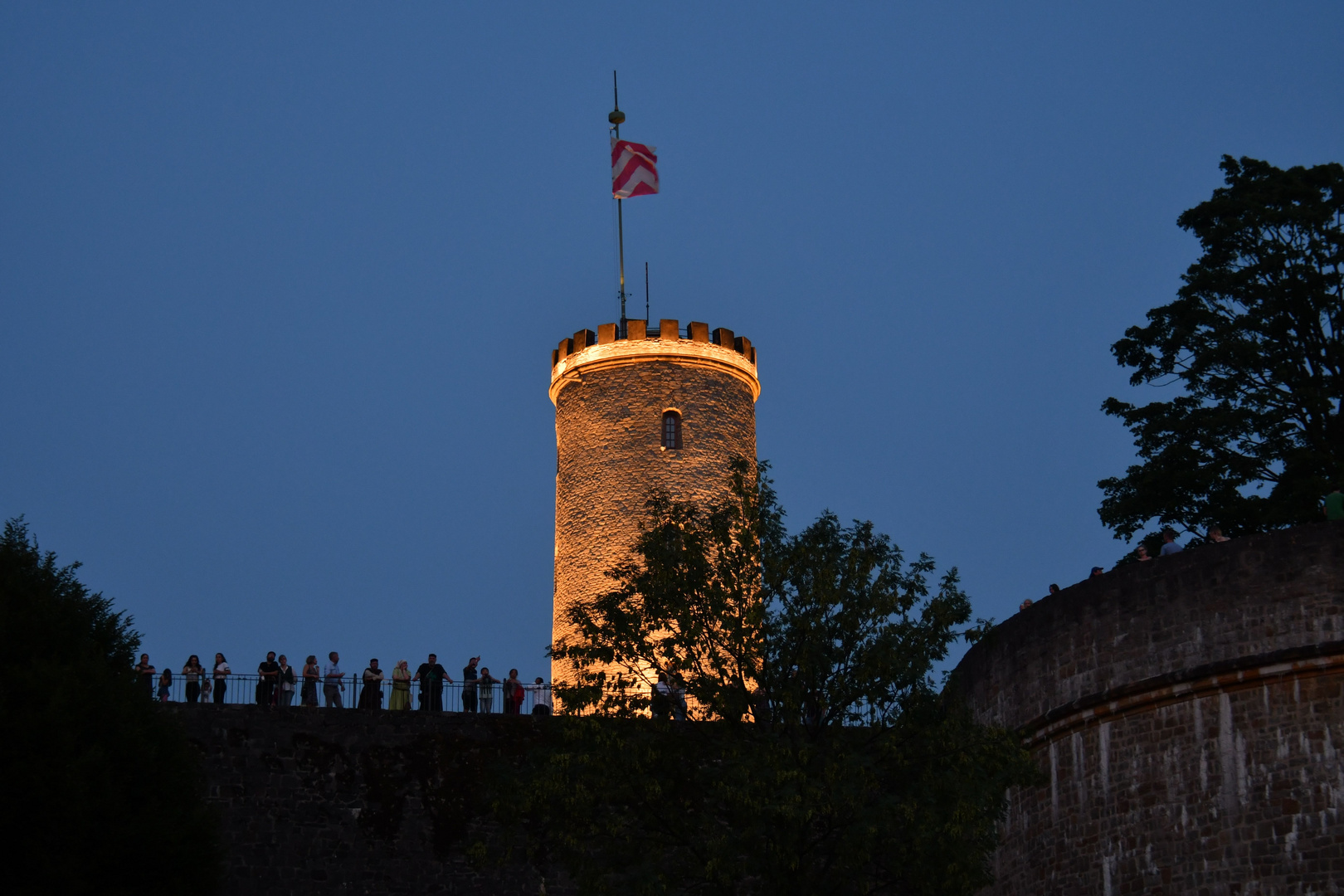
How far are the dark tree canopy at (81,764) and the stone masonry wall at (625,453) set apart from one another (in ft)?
45.3

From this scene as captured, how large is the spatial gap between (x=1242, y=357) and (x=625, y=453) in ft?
37.0

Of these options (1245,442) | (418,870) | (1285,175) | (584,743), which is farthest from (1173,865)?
(1285,175)

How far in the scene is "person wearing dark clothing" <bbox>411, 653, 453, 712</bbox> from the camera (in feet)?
100

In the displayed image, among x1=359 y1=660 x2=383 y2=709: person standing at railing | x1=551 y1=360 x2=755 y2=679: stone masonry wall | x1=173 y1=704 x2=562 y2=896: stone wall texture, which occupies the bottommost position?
x1=173 y1=704 x2=562 y2=896: stone wall texture

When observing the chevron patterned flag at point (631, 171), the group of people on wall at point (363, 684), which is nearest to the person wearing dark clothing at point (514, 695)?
the group of people on wall at point (363, 684)

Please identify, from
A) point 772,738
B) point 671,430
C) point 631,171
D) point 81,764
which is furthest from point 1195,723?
point 631,171

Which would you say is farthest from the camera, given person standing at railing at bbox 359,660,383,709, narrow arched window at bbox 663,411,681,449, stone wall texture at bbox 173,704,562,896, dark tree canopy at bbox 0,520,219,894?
narrow arched window at bbox 663,411,681,449

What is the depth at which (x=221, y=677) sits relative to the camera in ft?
94.9

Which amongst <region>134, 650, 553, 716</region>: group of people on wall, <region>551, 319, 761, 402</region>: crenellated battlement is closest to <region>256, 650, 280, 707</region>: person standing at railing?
<region>134, 650, 553, 716</region>: group of people on wall

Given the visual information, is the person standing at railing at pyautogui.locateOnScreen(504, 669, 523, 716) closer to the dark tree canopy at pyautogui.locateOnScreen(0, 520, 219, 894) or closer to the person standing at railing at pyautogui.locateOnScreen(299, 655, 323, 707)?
the person standing at railing at pyautogui.locateOnScreen(299, 655, 323, 707)

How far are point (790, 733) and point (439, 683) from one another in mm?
10403

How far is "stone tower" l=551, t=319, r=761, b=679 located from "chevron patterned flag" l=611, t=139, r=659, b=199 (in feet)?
9.61

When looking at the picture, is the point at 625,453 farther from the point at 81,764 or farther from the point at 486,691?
the point at 81,764

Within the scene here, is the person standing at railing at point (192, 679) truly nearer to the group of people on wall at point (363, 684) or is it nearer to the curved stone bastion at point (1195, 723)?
the group of people on wall at point (363, 684)
